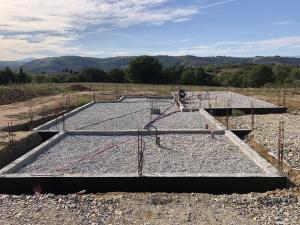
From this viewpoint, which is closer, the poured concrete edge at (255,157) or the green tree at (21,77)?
the poured concrete edge at (255,157)

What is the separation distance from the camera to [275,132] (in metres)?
12.7

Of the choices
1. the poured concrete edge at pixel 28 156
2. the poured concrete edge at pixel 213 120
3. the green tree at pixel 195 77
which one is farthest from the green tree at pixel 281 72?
the poured concrete edge at pixel 28 156

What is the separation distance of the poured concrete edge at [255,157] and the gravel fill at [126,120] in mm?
2271

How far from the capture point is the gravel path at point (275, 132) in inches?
390

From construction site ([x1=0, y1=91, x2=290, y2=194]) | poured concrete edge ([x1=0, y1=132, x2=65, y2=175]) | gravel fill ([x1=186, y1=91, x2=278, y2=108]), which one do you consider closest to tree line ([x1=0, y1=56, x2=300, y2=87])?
gravel fill ([x1=186, y1=91, x2=278, y2=108])

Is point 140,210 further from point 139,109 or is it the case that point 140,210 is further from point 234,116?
point 139,109

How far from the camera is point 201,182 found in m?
7.39

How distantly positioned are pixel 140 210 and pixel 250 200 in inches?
72.8

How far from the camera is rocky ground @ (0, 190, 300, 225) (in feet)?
19.1

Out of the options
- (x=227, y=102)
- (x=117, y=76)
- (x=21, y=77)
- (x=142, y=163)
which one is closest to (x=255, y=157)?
(x=142, y=163)

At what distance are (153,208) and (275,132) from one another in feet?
24.8

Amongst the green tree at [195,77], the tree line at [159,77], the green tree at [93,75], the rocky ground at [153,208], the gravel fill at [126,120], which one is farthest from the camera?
the green tree at [93,75]

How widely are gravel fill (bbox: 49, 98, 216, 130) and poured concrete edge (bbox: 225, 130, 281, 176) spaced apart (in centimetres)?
227

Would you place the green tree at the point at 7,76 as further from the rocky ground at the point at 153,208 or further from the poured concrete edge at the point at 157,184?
the rocky ground at the point at 153,208
